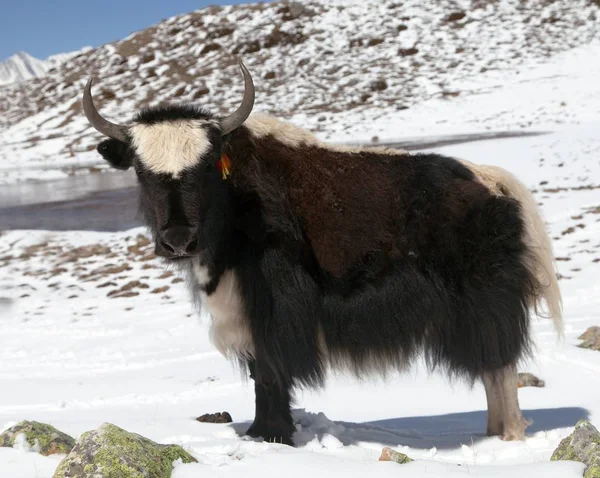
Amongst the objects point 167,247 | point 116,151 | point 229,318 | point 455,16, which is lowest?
point 455,16

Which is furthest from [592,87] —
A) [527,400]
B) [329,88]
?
[527,400]

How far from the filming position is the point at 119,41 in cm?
4731

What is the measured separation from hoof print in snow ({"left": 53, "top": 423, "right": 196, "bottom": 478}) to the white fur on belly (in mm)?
1117

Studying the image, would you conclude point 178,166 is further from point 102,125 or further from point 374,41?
point 374,41

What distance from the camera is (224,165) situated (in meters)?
3.51

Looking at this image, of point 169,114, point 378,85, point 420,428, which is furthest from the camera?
point 378,85

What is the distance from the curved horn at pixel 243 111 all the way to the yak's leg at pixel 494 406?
73.1 inches

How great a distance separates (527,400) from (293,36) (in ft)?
134

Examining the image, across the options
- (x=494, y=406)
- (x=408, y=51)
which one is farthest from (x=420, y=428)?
(x=408, y=51)

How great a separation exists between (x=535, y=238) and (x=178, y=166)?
74.4 inches

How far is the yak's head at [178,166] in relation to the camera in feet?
10.7

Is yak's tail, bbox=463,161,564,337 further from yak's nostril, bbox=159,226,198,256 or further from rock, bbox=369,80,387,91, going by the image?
rock, bbox=369,80,387,91

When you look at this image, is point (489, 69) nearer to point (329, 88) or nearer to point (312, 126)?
point (329, 88)

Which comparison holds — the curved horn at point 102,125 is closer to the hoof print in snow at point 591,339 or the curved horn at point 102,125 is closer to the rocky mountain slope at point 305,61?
the hoof print in snow at point 591,339
